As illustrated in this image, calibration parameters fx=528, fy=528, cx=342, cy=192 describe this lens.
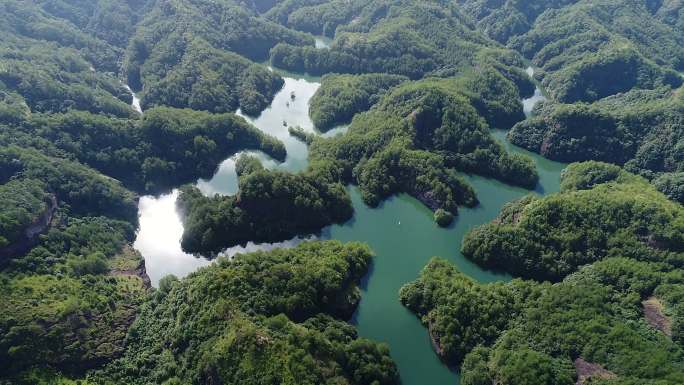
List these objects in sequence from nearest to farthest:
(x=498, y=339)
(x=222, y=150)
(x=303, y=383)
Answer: (x=303, y=383) < (x=498, y=339) < (x=222, y=150)

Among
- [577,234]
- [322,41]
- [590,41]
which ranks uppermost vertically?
[322,41]

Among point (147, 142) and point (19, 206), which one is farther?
point (147, 142)

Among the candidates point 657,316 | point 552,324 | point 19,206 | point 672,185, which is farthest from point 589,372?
point 19,206

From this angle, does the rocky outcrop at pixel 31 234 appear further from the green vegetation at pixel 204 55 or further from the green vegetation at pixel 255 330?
the green vegetation at pixel 204 55

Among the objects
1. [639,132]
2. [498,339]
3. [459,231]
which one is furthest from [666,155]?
[498,339]

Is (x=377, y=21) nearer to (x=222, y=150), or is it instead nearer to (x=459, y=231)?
(x=222, y=150)

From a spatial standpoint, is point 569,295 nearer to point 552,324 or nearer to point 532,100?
point 552,324
